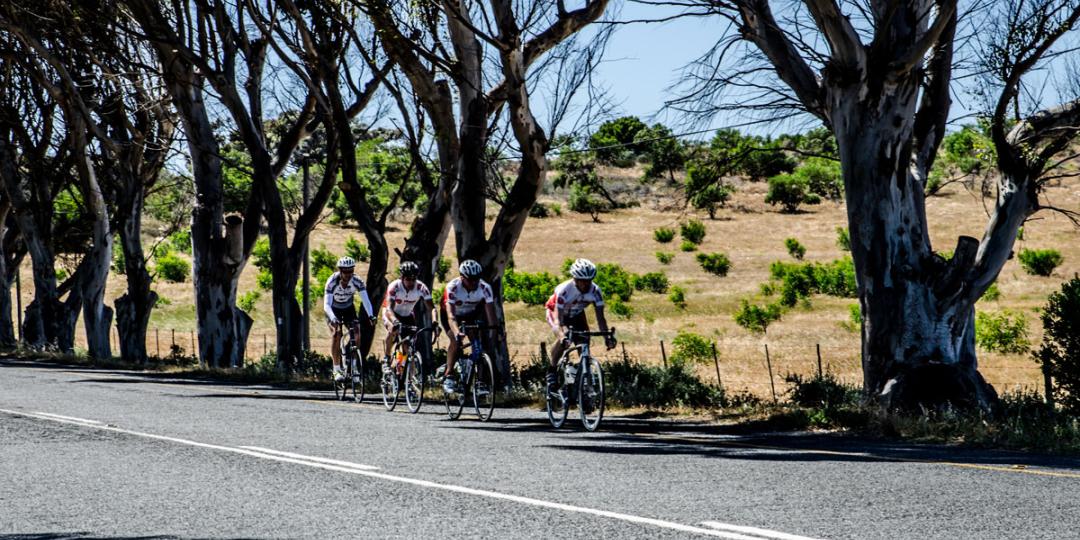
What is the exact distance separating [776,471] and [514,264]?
57075 mm

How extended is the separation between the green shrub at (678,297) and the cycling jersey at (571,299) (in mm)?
37628

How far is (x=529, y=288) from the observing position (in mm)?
54812

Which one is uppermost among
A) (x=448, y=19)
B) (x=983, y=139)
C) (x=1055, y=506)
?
(x=448, y=19)

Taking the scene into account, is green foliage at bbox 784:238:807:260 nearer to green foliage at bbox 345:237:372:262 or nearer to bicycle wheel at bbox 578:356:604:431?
green foliage at bbox 345:237:372:262

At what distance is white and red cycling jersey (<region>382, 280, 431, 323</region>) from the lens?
15102 millimetres

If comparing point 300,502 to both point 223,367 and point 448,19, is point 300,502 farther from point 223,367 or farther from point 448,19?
point 223,367

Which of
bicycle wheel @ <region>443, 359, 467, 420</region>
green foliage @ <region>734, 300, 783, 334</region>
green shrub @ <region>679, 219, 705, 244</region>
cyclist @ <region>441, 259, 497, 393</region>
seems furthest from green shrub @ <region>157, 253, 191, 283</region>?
cyclist @ <region>441, 259, 497, 393</region>

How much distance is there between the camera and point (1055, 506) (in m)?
7.46

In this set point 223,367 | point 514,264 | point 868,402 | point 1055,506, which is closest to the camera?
point 1055,506

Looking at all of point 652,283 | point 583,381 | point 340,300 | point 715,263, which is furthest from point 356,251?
point 583,381

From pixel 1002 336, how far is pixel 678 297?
18.3 meters

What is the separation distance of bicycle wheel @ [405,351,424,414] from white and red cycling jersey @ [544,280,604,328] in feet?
9.12

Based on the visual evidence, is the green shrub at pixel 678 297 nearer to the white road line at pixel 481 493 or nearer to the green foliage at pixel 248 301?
the green foliage at pixel 248 301

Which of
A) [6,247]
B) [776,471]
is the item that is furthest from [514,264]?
[776,471]
